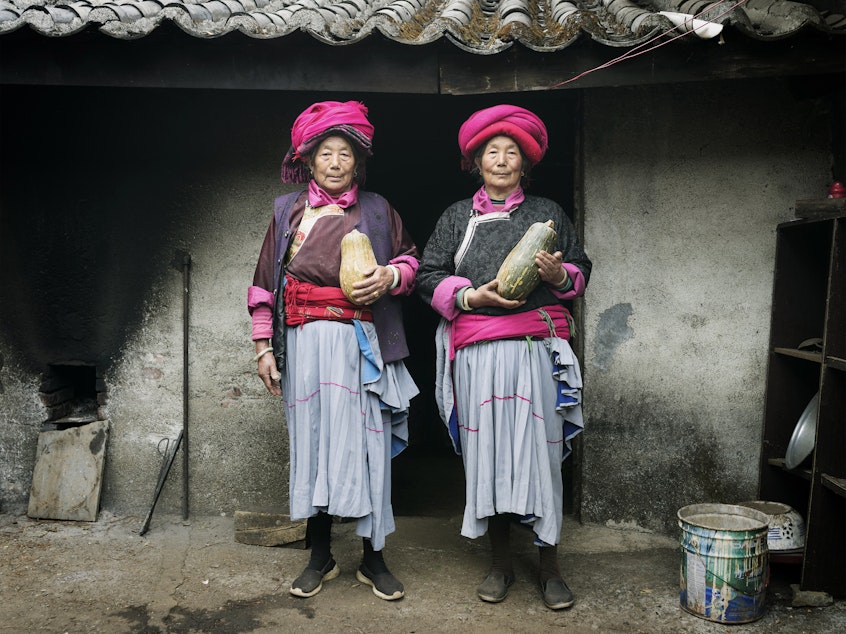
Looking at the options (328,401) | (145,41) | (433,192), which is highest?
→ (145,41)

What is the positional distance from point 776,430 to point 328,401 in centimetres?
260

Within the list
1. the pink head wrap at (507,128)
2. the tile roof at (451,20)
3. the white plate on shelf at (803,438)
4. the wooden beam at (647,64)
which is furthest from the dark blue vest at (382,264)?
the white plate on shelf at (803,438)

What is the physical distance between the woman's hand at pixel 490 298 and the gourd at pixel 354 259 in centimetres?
52

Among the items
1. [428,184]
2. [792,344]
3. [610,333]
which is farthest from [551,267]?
[428,184]

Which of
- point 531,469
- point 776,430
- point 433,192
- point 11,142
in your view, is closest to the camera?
point 531,469

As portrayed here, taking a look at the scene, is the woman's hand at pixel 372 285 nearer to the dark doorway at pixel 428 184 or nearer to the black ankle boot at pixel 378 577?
the black ankle boot at pixel 378 577

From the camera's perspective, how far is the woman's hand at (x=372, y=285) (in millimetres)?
3936

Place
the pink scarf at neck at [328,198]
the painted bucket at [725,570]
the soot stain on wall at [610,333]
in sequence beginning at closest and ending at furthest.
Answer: the painted bucket at [725,570], the pink scarf at neck at [328,198], the soot stain on wall at [610,333]

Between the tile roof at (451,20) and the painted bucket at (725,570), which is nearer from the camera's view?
the painted bucket at (725,570)

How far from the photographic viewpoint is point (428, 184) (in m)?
7.21

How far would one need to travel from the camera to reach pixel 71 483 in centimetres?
521

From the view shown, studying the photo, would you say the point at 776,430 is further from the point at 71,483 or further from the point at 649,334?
the point at 71,483

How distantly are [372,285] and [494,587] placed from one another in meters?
1.64

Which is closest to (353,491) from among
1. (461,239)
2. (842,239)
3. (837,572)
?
(461,239)
